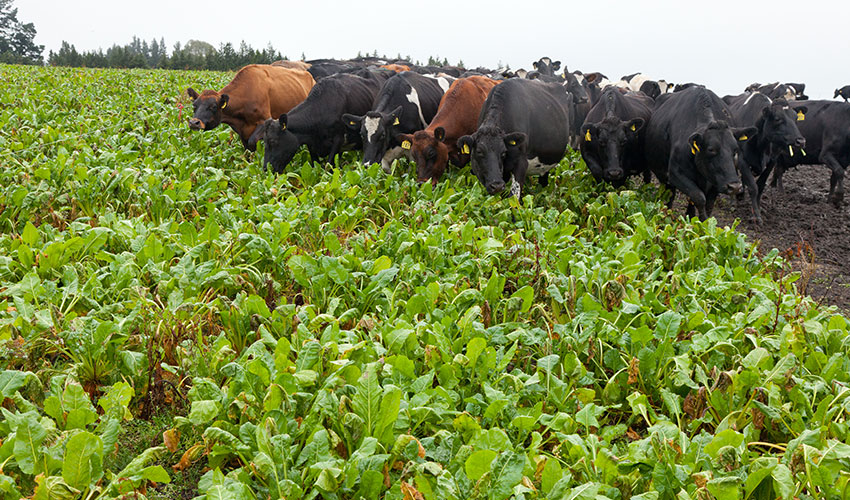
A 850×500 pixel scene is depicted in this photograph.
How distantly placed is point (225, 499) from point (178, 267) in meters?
2.88

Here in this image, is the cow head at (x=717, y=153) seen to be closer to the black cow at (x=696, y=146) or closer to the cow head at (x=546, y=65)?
the black cow at (x=696, y=146)

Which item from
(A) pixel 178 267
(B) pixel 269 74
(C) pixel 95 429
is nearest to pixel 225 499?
(C) pixel 95 429

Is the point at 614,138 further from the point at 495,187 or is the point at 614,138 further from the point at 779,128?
the point at 779,128

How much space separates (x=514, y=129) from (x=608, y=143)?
1643mm

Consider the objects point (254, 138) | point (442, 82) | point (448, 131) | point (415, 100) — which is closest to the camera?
point (448, 131)

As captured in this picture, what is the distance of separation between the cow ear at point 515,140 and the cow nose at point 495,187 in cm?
65

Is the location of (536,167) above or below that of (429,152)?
below

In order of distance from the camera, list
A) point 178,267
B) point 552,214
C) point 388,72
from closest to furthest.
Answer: point 178,267
point 552,214
point 388,72

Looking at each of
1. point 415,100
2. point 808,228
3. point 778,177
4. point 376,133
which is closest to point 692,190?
point 808,228

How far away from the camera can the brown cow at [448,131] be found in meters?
9.66

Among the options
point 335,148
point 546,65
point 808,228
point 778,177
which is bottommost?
point 808,228

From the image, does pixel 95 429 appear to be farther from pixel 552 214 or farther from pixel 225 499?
pixel 552 214

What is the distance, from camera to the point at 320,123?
10695mm

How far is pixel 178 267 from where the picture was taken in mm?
5070
